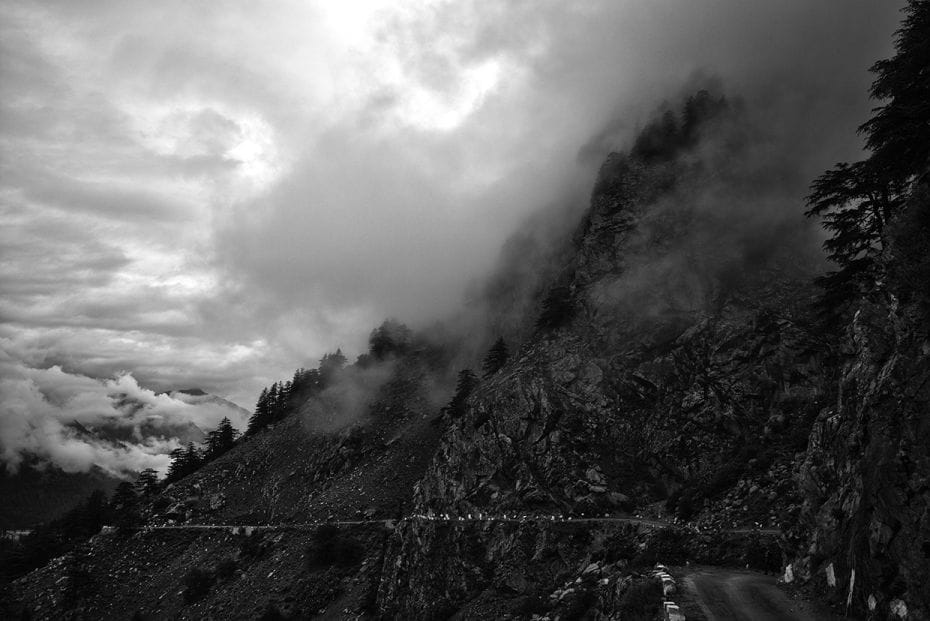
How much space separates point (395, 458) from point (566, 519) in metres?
41.5

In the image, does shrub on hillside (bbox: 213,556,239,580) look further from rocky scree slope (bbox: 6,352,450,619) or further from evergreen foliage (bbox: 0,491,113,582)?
evergreen foliage (bbox: 0,491,113,582)

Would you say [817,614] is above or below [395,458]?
below

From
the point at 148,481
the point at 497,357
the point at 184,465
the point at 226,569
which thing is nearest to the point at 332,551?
the point at 226,569

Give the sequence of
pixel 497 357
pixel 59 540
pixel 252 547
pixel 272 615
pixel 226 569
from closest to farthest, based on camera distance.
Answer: pixel 272 615 → pixel 226 569 → pixel 252 547 → pixel 497 357 → pixel 59 540

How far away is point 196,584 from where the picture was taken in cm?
6975

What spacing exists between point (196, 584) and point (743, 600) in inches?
2865

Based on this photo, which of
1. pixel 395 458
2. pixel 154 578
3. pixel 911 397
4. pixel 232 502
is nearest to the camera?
pixel 911 397

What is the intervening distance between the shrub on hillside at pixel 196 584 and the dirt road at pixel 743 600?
220ft

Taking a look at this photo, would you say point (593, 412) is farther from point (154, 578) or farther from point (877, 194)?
point (154, 578)

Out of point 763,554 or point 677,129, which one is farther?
point 677,129

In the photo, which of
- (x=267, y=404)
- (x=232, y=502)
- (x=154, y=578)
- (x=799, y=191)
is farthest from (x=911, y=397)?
(x=267, y=404)

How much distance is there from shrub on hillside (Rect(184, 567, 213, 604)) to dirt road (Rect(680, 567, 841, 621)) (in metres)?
67.1

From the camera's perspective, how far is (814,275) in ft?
209

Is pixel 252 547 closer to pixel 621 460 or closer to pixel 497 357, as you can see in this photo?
pixel 497 357
